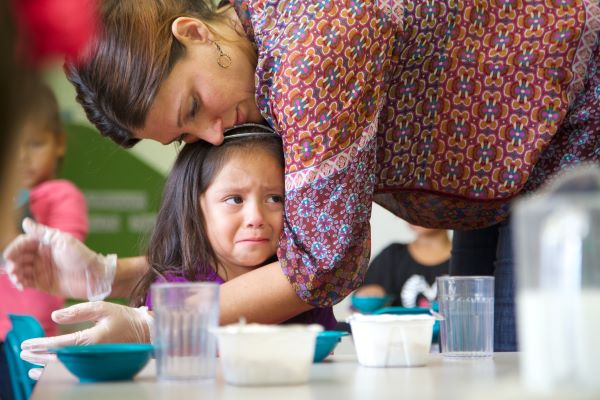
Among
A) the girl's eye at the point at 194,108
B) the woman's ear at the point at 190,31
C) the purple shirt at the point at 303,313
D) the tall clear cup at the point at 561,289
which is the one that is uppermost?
the woman's ear at the point at 190,31

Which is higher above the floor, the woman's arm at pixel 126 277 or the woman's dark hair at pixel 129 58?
the woman's dark hair at pixel 129 58

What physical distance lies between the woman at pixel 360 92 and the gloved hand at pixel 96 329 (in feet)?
0.52

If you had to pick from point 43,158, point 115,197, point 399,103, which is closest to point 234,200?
point 399,103

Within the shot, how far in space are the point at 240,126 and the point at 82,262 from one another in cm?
52

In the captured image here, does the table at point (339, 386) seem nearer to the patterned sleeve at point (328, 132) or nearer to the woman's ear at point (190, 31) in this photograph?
the patterned sleeve at point (328, 132)

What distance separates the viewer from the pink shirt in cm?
324

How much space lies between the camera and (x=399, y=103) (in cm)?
164

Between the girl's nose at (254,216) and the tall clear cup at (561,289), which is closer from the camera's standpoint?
the tall clear cup at (561,289)

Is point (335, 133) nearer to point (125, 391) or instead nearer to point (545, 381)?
point (125, 391)

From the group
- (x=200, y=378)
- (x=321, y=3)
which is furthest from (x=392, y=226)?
(x=200, y=378)

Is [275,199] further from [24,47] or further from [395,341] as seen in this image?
[24,47]

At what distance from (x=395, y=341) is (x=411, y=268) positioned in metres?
3.06

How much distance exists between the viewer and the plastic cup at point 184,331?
1.02m

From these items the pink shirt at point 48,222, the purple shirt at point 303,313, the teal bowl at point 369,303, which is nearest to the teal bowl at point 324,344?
the purple shirt at point 303,313
